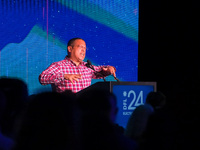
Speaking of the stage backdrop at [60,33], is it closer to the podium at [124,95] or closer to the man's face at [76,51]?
the man's face at [76,51]

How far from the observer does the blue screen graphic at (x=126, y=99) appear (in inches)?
112

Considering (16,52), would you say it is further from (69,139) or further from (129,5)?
(69,139)

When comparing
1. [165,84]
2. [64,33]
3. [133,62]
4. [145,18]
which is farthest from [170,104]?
[64,33]

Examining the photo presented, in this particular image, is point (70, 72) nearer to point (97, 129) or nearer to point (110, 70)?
point (110, 70)

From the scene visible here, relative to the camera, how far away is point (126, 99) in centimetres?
287

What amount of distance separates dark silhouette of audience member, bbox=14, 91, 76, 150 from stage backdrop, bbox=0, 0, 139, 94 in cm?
339

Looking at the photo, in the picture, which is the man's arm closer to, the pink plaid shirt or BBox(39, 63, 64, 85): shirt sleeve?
the pink plaid shirt

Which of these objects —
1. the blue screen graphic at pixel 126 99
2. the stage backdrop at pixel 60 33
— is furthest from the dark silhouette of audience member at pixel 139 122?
the stage backdrop at pixel 60 33

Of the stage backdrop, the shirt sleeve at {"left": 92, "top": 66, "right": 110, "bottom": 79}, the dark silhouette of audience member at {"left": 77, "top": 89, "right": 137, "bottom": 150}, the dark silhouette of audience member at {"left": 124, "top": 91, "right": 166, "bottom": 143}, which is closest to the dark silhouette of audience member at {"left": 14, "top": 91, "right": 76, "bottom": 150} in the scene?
the dark silhouette of audience member at {"left": 77, "top": 89, "right": 137, "bottom": 150}

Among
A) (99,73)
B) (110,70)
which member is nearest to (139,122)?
(110,70)

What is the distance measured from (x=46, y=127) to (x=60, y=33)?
3.85 metres

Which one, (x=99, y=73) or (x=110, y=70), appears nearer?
(x=110, y=70)

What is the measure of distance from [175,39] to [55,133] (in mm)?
5060

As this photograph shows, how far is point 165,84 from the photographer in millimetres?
5852
